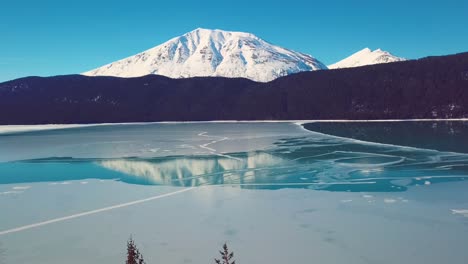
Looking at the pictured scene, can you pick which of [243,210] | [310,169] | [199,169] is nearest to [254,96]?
[199,169]

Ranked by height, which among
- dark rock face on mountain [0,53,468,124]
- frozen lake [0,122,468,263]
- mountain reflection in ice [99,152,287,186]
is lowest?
frozen lake [0,122,468,263]

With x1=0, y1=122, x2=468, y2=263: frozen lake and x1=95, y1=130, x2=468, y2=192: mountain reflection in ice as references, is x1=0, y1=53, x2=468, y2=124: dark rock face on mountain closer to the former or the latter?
x1=95, y1=130, x2=468, y2=192: mountain reflection in ice

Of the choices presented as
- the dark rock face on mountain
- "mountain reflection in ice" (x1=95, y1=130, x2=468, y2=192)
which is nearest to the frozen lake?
"mountain reflection in ice" (x1=95, y1=130, x2=468, y2=192)

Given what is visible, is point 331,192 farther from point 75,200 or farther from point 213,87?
point 213,87

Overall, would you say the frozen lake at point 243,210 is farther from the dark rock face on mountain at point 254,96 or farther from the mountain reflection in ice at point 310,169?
the dark rock face on mountain at point 254,96

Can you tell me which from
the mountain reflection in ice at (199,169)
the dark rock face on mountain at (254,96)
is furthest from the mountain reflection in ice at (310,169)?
the dark rock face on mountain at (254,96)

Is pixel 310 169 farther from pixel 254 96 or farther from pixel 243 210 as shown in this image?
pixel 254 96

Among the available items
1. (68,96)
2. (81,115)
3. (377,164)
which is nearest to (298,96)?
(81,115)
